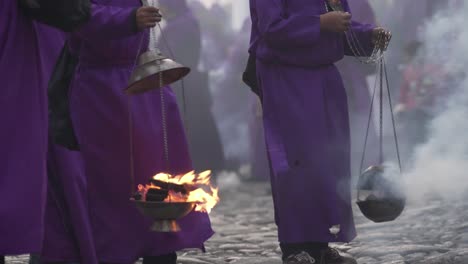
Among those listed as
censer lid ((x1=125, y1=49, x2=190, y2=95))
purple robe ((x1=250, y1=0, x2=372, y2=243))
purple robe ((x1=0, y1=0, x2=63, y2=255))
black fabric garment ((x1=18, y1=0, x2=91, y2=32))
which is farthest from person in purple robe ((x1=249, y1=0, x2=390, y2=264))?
purple robe ((x1=0, y1=0, x2=63, y2=255))

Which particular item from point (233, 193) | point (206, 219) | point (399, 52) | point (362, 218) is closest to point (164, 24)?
point (233, 193)

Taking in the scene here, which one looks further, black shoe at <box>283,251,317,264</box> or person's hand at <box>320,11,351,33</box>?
black shoe at <box>283,251,317,264</box>

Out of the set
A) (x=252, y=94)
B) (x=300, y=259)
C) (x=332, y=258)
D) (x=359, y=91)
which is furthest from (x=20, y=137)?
(x=252, y=94)

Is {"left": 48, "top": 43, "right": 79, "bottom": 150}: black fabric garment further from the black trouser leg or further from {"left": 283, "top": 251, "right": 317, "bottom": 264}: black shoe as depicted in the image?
{"left": 283, "top": 251, "right": 317, "bottom": 264}: black shoe

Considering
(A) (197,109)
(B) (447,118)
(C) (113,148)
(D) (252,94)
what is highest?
(D) (252,94)

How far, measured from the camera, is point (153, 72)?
4.41 m

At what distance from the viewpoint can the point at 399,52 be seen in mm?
13188

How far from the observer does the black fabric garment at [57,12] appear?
425cm

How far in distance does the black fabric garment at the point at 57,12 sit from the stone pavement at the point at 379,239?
2.21 meters

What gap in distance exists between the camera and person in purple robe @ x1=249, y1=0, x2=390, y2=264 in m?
5.45

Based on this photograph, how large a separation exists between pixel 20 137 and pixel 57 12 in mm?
525

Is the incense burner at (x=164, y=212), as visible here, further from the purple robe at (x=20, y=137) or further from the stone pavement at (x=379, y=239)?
the stone pavement at (x=379, y=239)

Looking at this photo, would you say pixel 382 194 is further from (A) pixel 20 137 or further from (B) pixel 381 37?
(A) pixel 20 137

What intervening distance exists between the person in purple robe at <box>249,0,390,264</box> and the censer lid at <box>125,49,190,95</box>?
3.12ft
